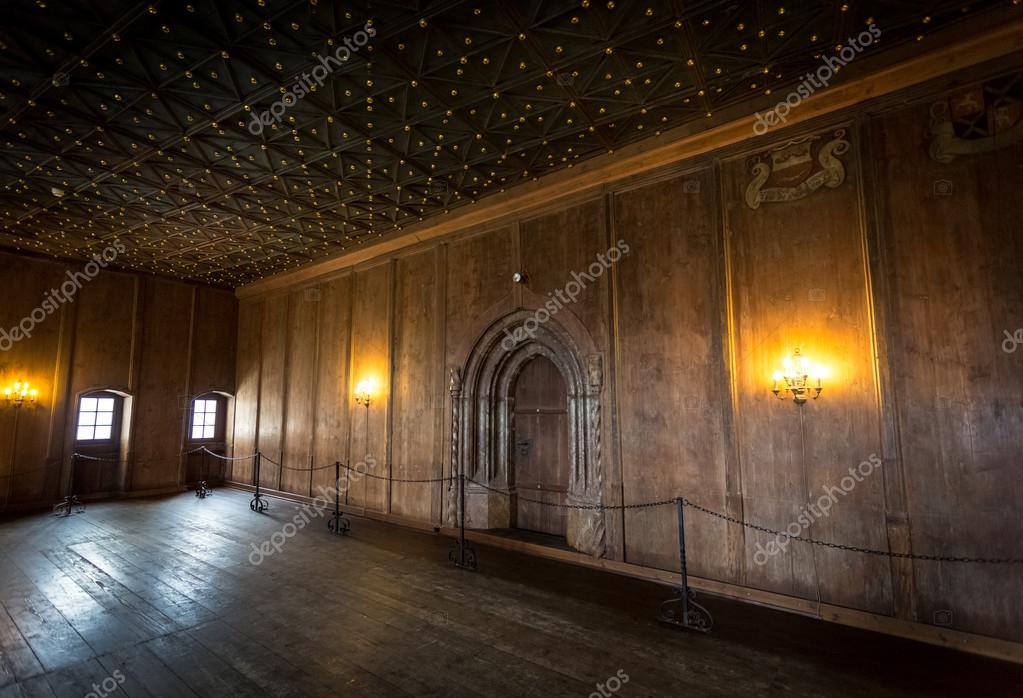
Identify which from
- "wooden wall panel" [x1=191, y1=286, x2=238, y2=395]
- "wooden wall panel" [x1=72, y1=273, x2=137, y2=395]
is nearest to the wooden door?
"wooden wall panel" [x1=191, y1=286, x2=238, y2=395]

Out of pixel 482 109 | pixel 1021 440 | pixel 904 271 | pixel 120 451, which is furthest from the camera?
pixel 120 451

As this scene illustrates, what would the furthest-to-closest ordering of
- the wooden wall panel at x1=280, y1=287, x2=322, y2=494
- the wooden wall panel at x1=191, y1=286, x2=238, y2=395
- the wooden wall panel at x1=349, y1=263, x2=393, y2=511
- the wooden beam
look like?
1. the wooden wall panel at x1=191, y1=286, x2=238, y2=395
2. the wooden wall panel at x1=280, y1=287, x2=322, y2=494
3. the wooden wall panel at x1=349, y1=263, x2=393, y2=511
4. the wooden beam

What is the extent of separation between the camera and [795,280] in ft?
17.7

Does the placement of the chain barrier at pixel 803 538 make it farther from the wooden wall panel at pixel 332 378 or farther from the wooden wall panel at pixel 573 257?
the wooden wall panel at pixel 332 378

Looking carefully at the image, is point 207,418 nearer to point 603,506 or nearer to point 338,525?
point 338,525

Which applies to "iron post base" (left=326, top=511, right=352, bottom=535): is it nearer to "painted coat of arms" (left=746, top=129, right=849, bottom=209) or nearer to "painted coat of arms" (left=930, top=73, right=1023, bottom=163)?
"painted coat of arms" (left=746, top=129, right=849, bottom=209)

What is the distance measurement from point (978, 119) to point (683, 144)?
273cm

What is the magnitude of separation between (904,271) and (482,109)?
4747mm

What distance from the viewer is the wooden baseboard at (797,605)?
13.9 ft

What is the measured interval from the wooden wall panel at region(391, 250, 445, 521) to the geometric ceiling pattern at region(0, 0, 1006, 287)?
148 cm

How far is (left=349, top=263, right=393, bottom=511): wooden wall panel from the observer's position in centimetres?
940

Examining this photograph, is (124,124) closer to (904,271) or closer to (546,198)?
(546,198)

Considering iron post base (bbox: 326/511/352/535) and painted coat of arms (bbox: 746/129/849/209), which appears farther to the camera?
iron post base (bbox: 326/511/352/535)

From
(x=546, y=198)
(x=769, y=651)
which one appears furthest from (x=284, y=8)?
(x=769, y=651)
